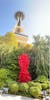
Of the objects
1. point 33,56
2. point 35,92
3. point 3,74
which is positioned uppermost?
point 33,56

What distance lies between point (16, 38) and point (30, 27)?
57 centimetres

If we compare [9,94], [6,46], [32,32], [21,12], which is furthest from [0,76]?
[21,12]

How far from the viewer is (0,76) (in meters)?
3.62

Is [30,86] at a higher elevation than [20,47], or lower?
lower

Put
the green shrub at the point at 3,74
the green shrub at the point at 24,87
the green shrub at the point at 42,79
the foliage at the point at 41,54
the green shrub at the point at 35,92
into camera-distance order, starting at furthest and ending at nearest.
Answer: the foliage at the point at 41,54
the green shrub at the point at 42,79
the green shrub at the point at 3,74
the green shrub at the point at 24,87
the green shrub at the point at 35,92

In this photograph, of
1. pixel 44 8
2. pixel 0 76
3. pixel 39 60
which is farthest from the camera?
pixel 39 60

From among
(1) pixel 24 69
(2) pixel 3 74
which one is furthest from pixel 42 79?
(2) pixel 3 74

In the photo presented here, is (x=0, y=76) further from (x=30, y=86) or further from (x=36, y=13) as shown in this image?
(x=36, y=13)

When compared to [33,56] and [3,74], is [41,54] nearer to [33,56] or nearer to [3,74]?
[33,56]

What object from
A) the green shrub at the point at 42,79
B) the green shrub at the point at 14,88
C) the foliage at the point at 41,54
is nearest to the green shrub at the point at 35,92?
the green shrub at the point at 14,88

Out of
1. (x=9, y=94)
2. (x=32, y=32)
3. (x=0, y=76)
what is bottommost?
(x=9, y=94)

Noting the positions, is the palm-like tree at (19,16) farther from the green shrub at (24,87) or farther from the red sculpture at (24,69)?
the green shrub at (24,87)

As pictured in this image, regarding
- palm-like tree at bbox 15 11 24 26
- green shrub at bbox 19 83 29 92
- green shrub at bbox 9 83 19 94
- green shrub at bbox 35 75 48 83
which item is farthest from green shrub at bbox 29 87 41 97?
palm-like tree at bbox 15 11 24 26

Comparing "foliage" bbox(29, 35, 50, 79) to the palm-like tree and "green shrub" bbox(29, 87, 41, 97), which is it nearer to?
the palm-like tree
